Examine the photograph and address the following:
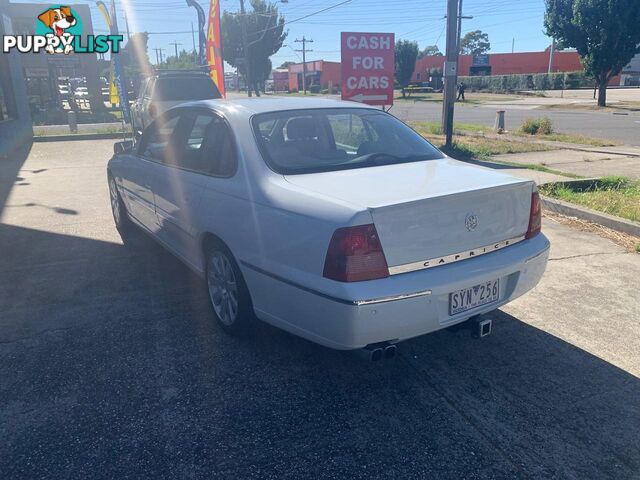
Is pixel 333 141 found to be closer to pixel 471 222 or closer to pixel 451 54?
pixel 471 222

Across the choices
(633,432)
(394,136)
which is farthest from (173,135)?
(633,432)

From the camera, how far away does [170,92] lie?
45.3ft

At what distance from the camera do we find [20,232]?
6.60m

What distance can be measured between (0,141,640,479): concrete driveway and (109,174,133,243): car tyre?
143 centimetres

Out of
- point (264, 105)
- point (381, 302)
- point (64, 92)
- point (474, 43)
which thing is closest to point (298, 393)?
point (381, 302)

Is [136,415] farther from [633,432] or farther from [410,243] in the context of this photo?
[633,432]

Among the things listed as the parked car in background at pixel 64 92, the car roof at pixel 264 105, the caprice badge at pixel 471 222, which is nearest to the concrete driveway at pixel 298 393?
the caprice badge at pixel 471 222

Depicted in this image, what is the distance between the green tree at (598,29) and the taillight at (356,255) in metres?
31.7

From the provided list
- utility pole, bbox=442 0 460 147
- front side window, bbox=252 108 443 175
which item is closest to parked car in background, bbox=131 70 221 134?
utility pole, bbox=442 0 460 147

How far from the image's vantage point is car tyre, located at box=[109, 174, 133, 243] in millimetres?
6176

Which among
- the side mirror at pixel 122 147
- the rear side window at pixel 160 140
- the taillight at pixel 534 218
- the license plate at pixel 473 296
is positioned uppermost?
the rear side window at pixel 160 140

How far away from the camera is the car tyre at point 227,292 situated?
3.50 metres

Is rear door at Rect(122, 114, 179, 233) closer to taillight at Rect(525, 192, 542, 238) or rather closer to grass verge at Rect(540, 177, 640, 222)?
taillight at Rect(525, 192, 542, 238)

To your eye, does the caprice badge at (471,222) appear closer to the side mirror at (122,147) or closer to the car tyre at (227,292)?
the car tyre at (227,292)
